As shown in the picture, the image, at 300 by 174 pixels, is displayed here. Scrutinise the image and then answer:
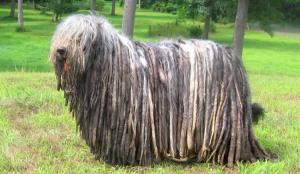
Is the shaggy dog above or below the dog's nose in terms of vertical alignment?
below

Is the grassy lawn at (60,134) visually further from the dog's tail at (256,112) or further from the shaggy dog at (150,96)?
the dog's tail at (256,112)

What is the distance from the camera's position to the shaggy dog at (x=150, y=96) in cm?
571

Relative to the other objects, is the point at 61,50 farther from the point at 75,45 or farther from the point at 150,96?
the point at 150,96

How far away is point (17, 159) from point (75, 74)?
1.09m

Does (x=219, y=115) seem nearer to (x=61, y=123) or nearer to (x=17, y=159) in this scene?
(x=17, y=159)

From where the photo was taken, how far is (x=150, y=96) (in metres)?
5.87

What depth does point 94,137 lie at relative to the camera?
5.83 m

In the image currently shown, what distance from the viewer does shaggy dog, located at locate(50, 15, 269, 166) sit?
5715mm

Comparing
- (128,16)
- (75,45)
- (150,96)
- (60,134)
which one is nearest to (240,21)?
(128,16)

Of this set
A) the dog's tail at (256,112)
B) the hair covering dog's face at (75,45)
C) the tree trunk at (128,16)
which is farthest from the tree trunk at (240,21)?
the hair covering dog's face at (75,45)

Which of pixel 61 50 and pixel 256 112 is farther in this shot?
pixel 256 112

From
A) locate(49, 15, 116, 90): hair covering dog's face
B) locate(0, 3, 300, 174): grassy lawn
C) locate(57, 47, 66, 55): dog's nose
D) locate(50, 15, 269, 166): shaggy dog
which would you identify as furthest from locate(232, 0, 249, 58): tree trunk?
locate(57, 47, 66, 55): dog's nose

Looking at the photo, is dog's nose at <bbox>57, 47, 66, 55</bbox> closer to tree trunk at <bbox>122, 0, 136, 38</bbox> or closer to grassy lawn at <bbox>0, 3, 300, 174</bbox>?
grassy lawn at <bbox>0, 3, 300, 174</bbox>

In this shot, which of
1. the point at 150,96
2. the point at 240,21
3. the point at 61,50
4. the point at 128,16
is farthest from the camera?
the point at 240,21
